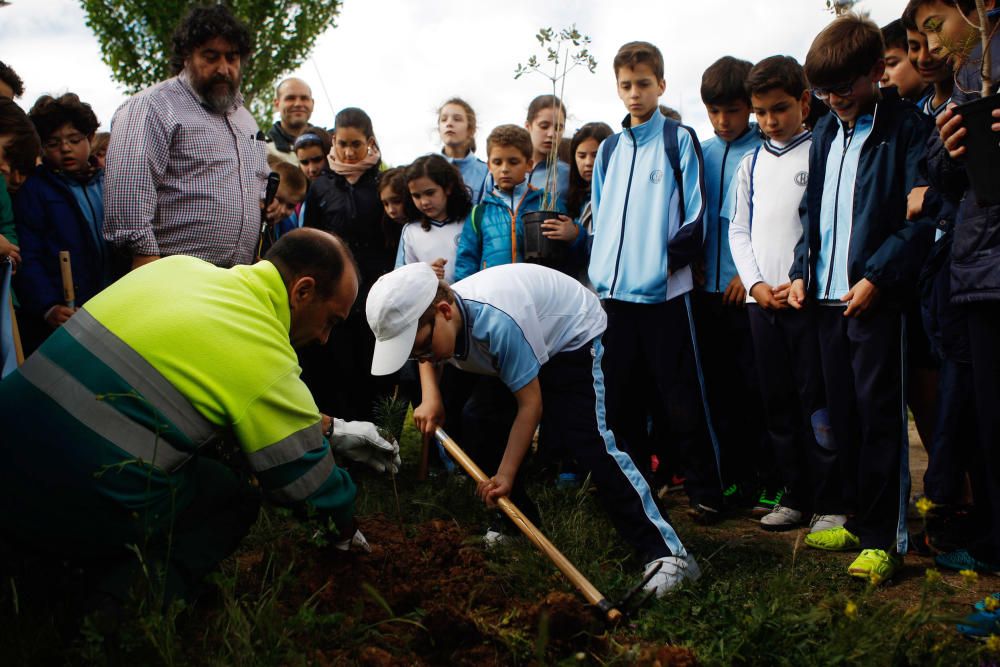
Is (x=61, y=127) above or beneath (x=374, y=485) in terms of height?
above

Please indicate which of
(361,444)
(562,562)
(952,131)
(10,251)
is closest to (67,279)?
(10,251)

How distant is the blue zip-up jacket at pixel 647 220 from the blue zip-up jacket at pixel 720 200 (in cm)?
14

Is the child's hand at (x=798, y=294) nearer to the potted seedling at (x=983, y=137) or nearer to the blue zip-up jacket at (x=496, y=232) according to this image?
the potted seedling at (x=983, y=137)

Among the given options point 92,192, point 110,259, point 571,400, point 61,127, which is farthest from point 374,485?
point 61,127

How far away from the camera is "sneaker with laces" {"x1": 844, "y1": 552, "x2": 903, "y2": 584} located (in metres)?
3.14

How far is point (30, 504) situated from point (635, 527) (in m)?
2.09

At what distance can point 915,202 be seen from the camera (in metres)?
3.40

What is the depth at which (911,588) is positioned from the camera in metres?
3.18

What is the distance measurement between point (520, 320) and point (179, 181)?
2.05m

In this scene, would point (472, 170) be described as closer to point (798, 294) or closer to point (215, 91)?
point (215, 91)

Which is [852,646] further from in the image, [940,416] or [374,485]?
[374,485]

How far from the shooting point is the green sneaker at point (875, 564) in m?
3.14

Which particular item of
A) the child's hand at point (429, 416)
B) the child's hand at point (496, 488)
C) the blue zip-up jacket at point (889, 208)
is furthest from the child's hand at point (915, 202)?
the child's hand at point (429, 416)

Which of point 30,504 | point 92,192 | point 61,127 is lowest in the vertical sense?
point 30,504
